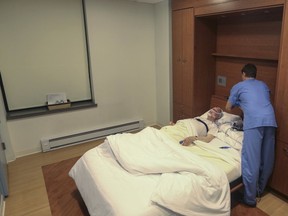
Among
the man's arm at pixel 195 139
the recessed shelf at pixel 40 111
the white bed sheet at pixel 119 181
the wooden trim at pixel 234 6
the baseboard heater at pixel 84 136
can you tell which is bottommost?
the baseboard heater at pixel 84 136

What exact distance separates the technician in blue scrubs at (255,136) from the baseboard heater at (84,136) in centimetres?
225

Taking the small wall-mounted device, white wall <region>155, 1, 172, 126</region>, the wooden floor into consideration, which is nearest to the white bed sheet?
the wooden floor

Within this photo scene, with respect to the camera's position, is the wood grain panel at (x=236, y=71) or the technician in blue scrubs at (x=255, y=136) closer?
the technician in blue scrubs at (x=255, y=136)

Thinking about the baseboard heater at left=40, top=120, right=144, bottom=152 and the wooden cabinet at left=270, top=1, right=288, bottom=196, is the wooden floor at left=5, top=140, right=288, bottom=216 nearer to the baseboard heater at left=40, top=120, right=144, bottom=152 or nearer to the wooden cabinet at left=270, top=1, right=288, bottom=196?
the baseboard heater at left=40, top=120, right=144, bottom=152

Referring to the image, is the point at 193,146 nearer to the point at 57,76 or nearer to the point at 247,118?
the point at 247,118

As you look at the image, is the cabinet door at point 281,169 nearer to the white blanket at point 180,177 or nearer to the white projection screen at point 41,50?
the white blanket at point 180,177

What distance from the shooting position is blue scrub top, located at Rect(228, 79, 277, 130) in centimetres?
216

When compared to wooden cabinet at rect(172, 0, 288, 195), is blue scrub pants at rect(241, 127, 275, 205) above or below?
below

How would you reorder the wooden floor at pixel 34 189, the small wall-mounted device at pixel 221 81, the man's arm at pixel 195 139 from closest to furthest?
the wooden floor at pixel 34 189 < the man's arm at pixel 195 139 < the small wall-mounted device at pixel 221 81

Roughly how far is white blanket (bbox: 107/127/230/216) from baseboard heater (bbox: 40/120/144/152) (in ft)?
5.58

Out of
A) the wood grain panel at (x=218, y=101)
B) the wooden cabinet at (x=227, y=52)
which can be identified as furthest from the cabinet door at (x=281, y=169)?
the wood grain panel at (x=218, y=101)

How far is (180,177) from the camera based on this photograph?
5.99 ft

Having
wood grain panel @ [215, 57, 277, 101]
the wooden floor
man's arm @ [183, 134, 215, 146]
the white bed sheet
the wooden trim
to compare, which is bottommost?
the wooden floor

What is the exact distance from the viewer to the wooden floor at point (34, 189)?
2336 millimetres
